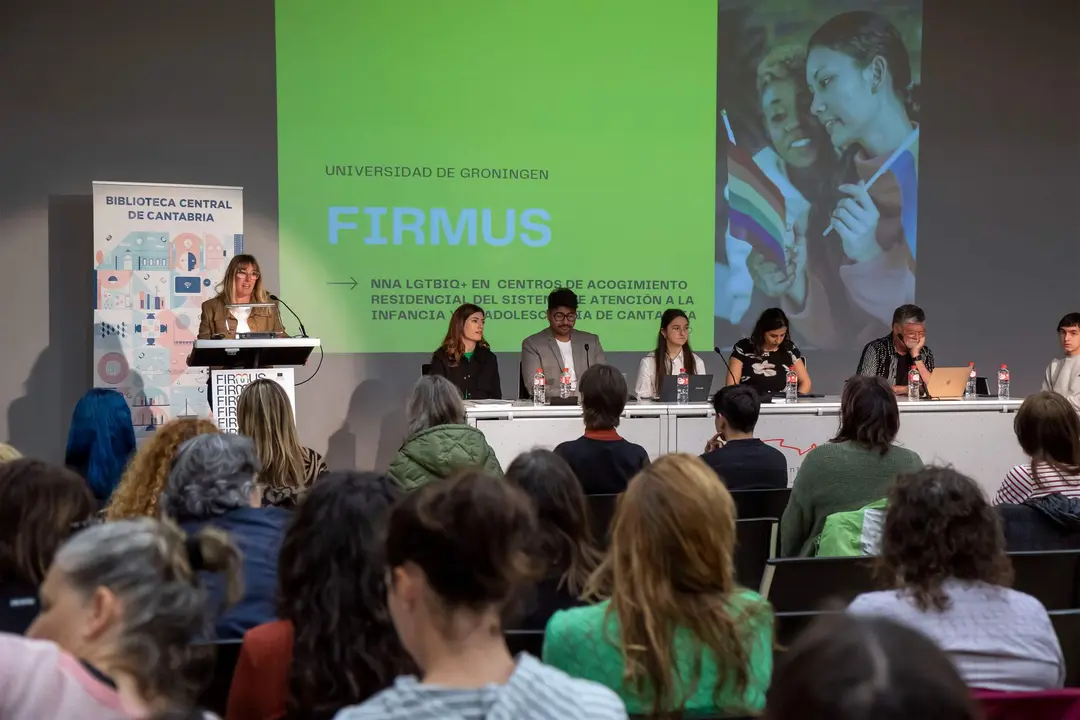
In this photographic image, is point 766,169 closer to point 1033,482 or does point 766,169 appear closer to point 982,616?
point 1033,482

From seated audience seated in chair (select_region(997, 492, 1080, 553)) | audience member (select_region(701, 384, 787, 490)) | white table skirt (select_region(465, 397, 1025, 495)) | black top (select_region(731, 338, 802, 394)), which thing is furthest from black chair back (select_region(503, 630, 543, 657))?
black top (select_region(731, 338, 802, 394))

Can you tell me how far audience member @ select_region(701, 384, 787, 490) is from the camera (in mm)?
3846

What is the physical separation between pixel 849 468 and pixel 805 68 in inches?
195

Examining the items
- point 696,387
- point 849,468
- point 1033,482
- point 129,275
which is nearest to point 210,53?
point 129,275

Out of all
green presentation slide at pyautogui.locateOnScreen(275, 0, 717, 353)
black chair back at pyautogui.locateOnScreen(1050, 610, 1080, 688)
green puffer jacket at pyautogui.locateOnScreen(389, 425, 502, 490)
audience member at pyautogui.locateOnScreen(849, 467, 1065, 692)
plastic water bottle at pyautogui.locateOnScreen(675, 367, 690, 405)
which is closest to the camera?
audience member at pyautogui.locateOnScreen(849, 467, 1065, 692)

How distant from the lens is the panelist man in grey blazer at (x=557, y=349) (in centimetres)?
636

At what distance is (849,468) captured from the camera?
11.0 feet

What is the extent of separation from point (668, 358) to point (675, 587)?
15.2 ft

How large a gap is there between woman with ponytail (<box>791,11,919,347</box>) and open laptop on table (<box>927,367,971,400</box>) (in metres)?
1.59

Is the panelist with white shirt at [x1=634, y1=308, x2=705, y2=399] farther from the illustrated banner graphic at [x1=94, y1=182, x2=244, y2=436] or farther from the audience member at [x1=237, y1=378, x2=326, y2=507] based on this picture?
the audience member at [x1=237, y1=378, x2=326, y2=507]

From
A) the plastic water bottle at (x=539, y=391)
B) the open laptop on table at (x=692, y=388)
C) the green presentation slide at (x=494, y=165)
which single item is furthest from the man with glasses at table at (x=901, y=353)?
the plastic water bottle at (x=539, y=391)

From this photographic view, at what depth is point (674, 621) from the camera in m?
1.79

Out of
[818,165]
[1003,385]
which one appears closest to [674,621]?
[1003,385]

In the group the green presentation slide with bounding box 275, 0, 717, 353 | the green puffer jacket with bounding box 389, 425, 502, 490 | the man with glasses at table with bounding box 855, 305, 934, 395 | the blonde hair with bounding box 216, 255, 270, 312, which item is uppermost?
the green presentation slide with bounding box 275, 0, 717, 353
